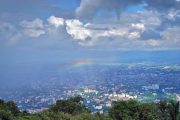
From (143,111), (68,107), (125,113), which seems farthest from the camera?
(68,107)

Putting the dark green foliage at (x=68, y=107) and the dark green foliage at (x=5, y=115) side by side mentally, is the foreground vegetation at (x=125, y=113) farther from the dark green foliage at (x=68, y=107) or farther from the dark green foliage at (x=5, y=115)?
the dark green foliage at (x=68, y=107)

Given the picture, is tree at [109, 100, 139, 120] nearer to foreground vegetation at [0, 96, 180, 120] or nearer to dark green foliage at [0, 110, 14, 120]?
foreground vegetation at [0, 96, 180, 120]

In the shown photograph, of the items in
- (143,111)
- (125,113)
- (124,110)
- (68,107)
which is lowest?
(125,113)

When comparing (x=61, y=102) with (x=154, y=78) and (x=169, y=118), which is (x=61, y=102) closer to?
(x=169, y=118)

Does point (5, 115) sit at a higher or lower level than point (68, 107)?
lower

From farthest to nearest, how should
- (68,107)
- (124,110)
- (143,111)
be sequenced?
(68,107) → (143,111) → (124,110)

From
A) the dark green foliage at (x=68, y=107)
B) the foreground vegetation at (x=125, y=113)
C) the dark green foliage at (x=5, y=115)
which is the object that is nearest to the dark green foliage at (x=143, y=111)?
the foreground vegetation at (x=125, y=113)

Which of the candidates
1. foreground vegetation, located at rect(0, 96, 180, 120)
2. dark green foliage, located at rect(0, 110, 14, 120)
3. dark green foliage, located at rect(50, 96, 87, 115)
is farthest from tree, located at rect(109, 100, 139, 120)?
dark green foliage, located at rect(0, 110, 14, 120)

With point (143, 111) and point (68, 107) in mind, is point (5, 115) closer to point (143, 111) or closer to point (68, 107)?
point (68, 107)

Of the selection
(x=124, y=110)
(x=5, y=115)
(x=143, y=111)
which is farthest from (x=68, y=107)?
(x=143, y=111)

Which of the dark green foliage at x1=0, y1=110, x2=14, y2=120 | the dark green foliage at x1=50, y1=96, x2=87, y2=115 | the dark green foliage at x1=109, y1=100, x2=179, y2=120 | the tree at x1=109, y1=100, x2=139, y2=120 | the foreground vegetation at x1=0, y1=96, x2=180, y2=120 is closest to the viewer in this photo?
the foreground vegetation at x1=0, y1=96, x2=180, y2=120

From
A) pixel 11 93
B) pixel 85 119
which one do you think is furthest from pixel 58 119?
pixel 11 93
